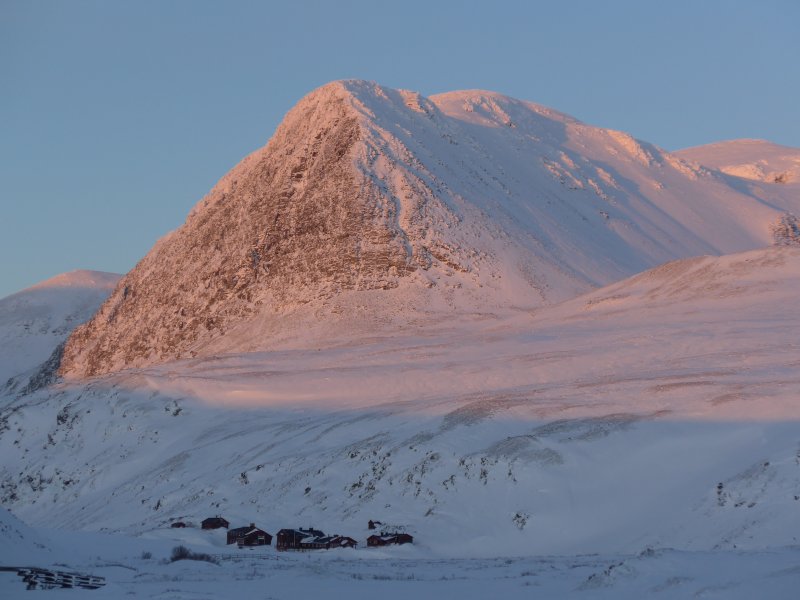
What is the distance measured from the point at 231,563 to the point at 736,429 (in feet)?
99.9

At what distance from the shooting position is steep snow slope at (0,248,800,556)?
51062mm

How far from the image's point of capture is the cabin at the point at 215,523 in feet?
176

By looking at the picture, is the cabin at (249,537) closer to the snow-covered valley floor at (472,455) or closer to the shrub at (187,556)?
the snow-covered valley floor at (472,455)

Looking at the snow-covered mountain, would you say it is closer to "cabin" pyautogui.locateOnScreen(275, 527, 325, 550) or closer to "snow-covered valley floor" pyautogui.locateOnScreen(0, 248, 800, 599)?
"snow-covered valley floor" pyautogui.locateOnScreen(0, 248, 800, 599)

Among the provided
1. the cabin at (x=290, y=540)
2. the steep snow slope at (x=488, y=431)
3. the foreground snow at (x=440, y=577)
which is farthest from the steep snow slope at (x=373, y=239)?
the foreground snow at (x=440, y=577)

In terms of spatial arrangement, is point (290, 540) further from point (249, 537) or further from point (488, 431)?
point (488, 431)

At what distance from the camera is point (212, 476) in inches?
2741

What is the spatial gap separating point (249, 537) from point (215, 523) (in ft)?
19.8

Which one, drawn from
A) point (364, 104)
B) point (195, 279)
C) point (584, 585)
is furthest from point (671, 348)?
point (364, 104)

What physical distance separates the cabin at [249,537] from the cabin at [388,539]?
14.4 ft

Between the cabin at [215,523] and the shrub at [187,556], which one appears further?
the cabin at [215,523]

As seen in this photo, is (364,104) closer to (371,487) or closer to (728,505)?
(371,487)

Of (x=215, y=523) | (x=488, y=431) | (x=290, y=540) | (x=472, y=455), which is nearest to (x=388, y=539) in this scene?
(x=290, y=540)

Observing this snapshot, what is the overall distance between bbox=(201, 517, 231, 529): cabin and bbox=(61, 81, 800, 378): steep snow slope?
58150mm
